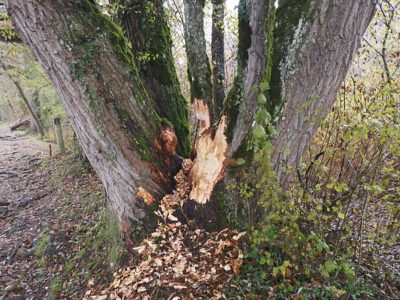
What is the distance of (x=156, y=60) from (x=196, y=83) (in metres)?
0.83

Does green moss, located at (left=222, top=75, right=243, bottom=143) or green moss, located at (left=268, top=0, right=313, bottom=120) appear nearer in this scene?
green moss, located at (left=268, top=0, right=313, bottom=120)

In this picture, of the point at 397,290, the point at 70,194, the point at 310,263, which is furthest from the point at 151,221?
the point at 70,194

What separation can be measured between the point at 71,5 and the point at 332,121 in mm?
2957

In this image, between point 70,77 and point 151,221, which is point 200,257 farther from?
point 70,77

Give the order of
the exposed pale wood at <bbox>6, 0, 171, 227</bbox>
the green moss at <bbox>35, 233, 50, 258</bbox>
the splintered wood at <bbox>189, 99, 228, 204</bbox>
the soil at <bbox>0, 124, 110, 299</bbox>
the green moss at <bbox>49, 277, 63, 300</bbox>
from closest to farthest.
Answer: the exposed pale wood at <bbox>6, 0, 171, 227</bbox>, the splintered wood at <bbox>189, 99, 228, 204</bbox>, the green moss at <bbox>49, 277, 63, 300</bbox>, the soil at <bbox>0, 124, 110, 299</bbox>, the green moss at <bbox>35, 233, 50, 258</bbox>

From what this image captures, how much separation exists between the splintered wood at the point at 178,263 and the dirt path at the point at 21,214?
1777 millimetres

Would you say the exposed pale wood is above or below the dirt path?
above

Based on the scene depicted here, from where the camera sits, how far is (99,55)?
2.64 m

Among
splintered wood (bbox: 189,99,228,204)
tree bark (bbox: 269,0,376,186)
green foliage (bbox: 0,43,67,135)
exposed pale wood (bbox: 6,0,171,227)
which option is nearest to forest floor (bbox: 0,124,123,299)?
exposed pale wood (bbox: 6,0,171,227)

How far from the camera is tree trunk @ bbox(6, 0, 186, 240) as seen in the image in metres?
2.48

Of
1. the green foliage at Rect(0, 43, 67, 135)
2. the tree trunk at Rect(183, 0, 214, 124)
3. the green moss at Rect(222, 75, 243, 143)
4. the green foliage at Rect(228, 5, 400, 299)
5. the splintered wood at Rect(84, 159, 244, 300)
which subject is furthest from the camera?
the green foliage at Rect(0, 43, 67, 135)

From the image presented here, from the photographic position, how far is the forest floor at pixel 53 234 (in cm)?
373

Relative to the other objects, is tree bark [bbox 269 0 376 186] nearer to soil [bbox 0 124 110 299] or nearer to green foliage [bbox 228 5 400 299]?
green foliage [bbox 228 5 400 299]

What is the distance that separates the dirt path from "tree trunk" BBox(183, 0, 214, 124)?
3.31m
